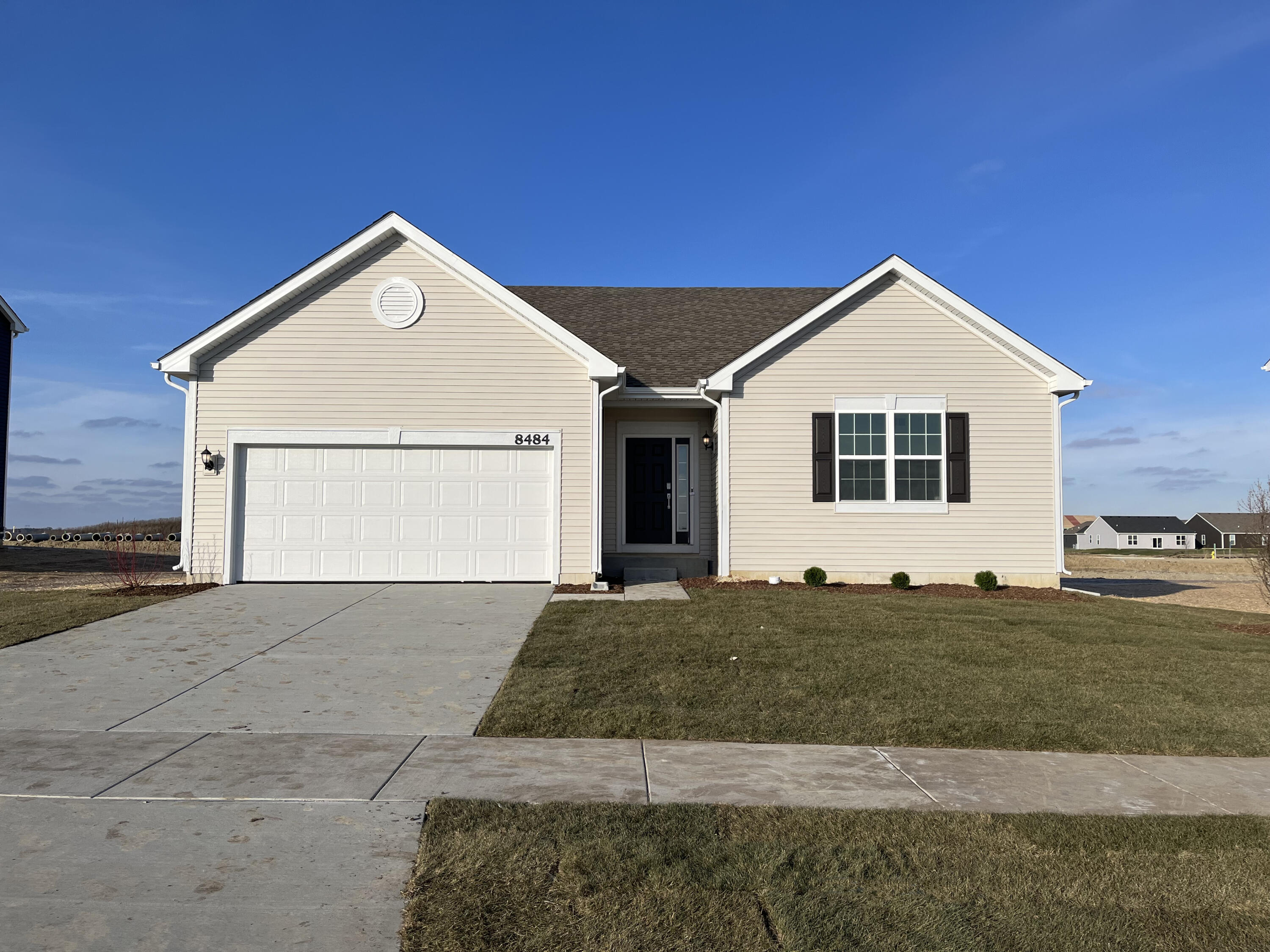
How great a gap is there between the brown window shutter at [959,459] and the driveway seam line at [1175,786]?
9.16 m

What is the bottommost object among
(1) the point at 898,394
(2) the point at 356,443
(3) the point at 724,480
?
(3) the point at 724,480

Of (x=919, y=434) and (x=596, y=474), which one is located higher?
(x=919, y=434)

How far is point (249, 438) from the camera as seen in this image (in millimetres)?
13539

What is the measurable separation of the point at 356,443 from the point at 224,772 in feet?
29.7

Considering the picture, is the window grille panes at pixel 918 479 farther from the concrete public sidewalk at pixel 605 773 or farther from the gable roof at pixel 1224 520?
the gable roof at pixel 1224 520

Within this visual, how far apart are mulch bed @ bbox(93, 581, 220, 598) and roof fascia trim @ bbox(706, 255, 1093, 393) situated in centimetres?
873

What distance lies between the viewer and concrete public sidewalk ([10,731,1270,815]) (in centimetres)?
475

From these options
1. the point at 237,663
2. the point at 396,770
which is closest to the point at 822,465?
the point at 237,663

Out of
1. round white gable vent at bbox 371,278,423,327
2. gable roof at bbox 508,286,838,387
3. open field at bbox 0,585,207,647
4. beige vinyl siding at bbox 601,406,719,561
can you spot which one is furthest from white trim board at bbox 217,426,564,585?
gable roof at bbox 508,286,838,387

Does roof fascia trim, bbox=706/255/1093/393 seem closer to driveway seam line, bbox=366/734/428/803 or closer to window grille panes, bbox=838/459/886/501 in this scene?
window grille panes, bbox=838/459/886/501

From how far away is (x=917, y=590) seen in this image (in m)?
14.1

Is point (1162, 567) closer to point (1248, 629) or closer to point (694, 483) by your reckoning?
point (1248, 629)

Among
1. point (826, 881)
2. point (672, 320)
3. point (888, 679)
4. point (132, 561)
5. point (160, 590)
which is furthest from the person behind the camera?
point (672, 320)

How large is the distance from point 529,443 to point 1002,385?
330 inches
